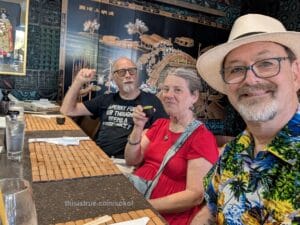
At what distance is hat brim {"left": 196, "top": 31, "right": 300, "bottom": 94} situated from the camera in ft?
3.06

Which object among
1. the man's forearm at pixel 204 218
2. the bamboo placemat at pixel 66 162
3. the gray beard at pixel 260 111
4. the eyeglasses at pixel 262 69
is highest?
the eyeglasses at pixel 262 69

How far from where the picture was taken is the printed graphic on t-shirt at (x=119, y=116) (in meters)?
2.28

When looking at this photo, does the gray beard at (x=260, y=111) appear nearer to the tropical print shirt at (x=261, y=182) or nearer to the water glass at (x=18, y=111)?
the tropical print shirt at (x=261, y=182)

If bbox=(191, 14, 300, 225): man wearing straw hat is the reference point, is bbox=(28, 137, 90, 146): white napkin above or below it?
below

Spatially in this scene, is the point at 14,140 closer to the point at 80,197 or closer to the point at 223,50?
the point at 80,197

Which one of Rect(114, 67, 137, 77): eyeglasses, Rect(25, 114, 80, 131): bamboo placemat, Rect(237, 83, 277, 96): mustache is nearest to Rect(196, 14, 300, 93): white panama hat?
Rect(237, 83, 277, 96): mustache

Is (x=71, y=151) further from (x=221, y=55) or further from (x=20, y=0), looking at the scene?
(x=20, y=0)

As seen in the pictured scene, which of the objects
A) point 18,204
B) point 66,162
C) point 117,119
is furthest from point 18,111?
point 18,204

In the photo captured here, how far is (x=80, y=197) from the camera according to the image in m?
0.82

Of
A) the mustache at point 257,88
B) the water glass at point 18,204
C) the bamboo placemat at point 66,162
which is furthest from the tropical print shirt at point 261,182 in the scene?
the water glass at point 18,204

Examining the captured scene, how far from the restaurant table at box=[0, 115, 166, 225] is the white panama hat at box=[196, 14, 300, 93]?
560 mm

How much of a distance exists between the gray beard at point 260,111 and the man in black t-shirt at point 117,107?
129 centimetres

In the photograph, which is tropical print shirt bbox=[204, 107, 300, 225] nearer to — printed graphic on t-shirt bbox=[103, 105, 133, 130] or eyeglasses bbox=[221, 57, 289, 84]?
eyeglasses bbox=[221, 57, 289, 84]

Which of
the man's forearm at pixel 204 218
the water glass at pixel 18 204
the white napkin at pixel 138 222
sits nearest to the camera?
the water glass at pixel 18 204
